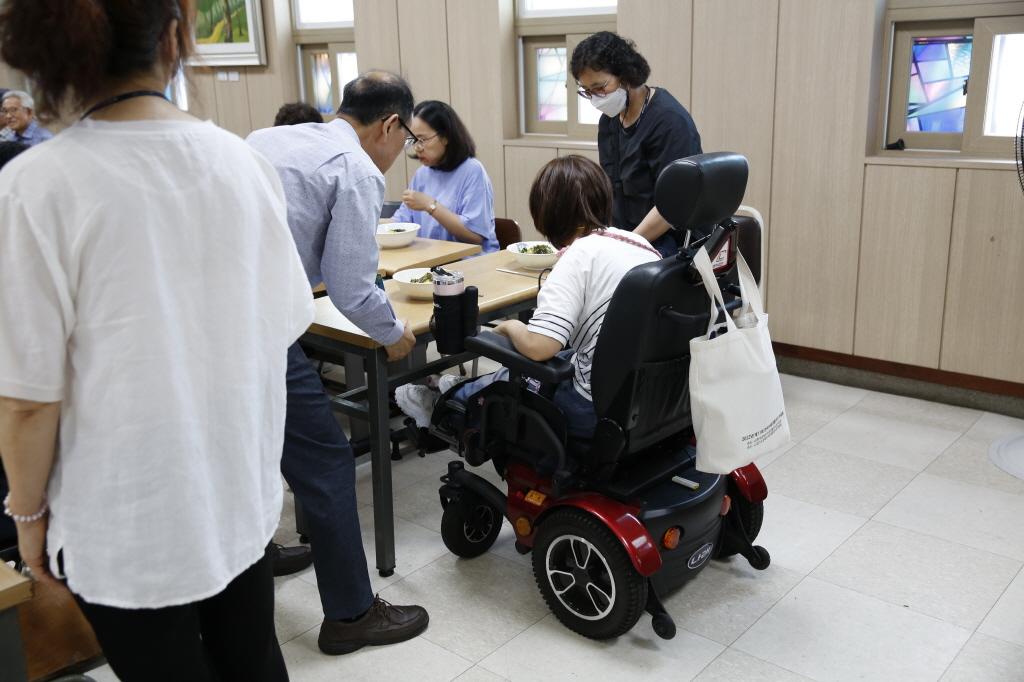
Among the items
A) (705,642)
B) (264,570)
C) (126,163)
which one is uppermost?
(126,163)

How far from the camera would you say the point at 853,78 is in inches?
140

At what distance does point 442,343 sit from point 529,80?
10.0ft

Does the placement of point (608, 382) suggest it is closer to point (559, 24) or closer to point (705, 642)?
point (705, 642)

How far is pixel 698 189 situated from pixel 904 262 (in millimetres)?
2227

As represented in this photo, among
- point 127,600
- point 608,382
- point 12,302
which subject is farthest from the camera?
point 608,382

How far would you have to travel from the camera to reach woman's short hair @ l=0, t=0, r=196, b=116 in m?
0.92

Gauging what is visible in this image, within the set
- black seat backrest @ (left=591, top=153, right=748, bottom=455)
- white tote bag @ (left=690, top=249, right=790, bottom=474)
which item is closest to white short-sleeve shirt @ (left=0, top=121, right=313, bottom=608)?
black seat backrest @ (left=591, top=153, right=748, bottom=455)

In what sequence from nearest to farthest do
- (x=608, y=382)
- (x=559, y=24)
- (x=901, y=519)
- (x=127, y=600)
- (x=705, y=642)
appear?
(x=127, y=600) < (x=608, y=382) < (x=705, y=642) < (x=901, y=519) < (x=559, y=24)

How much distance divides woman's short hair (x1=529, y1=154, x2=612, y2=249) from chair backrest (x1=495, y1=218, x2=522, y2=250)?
5.32 feet

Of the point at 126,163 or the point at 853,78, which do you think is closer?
the point at 126,163

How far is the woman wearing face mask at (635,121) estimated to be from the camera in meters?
3.17

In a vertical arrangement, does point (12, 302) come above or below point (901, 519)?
above

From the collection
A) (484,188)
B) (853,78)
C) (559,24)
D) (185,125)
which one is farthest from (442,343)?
(559,24)

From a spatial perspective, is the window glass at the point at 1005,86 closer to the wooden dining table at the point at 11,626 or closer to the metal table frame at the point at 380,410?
the metal table frame at the point at 380,410
